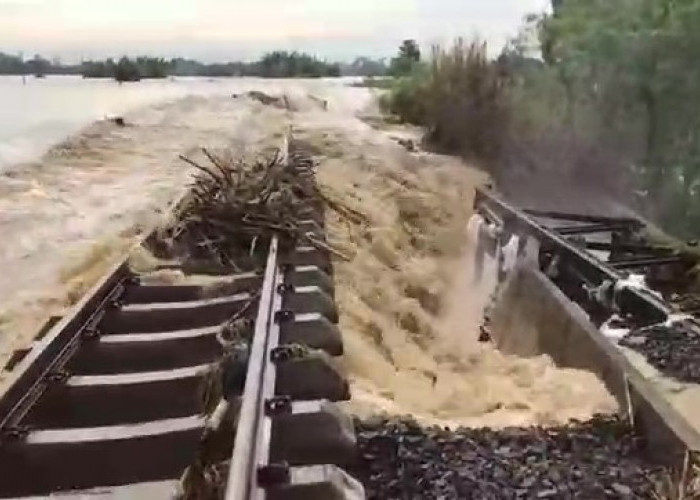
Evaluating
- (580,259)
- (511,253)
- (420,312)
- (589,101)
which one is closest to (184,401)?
(420,312)

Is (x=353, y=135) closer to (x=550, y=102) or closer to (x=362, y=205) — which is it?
(x=550, y=102)

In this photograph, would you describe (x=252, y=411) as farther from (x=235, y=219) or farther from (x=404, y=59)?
(x=404, y=59)

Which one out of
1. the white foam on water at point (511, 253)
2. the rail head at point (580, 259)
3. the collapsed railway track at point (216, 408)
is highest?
the collapsed railway track at point (216, 408)

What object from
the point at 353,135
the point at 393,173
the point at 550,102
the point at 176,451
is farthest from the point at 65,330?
the point at 550,102

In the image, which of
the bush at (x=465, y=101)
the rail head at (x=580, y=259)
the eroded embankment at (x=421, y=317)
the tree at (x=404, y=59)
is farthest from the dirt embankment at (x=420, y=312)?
the tree at (x=404, y=59)

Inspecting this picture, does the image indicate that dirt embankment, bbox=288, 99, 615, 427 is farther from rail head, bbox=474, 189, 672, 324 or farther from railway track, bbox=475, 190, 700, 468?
rail head, bbox=474, 189, 672, 324

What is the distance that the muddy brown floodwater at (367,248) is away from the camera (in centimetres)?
475

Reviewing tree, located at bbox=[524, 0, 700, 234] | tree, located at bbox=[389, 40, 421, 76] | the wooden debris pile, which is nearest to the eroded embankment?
the wooden debris pile

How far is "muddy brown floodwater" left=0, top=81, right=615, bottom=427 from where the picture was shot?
4750mm

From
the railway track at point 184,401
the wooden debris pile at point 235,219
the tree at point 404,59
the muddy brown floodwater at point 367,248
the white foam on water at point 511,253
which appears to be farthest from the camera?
the tree at point 404,59

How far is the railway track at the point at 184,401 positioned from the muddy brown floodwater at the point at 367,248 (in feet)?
1.12

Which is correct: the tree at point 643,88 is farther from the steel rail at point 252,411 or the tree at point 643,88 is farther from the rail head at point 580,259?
the steel rail at point 252,411

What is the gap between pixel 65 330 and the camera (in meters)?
4.74

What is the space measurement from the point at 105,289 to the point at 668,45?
33.3 feet
